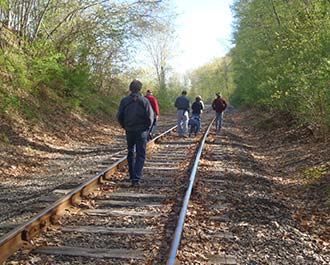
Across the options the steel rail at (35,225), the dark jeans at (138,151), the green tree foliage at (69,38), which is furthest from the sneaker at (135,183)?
the green tree foliage at (69,38)

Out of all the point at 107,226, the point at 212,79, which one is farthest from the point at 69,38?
the point at 212,79

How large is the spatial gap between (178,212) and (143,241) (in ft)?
4.20

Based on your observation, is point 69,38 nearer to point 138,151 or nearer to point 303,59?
point 303,59

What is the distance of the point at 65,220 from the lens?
5809mm

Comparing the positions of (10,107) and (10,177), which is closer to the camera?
(10,177)

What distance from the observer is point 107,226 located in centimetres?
561

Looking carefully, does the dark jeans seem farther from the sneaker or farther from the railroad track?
the railroad track

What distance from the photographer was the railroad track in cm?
453

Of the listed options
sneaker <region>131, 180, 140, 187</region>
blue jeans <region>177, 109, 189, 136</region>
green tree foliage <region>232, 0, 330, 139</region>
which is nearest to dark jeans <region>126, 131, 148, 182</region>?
sneaker <region>131, 180, 140, 187</region>

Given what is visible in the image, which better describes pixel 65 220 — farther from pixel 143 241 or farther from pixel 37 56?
pixel 37 56

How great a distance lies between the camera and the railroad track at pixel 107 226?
14.9 ft

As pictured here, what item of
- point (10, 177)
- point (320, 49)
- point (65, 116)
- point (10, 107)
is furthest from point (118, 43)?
point (10, 177)

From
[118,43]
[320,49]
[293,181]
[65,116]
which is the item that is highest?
[118,43]

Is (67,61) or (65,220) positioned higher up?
(67,61)
